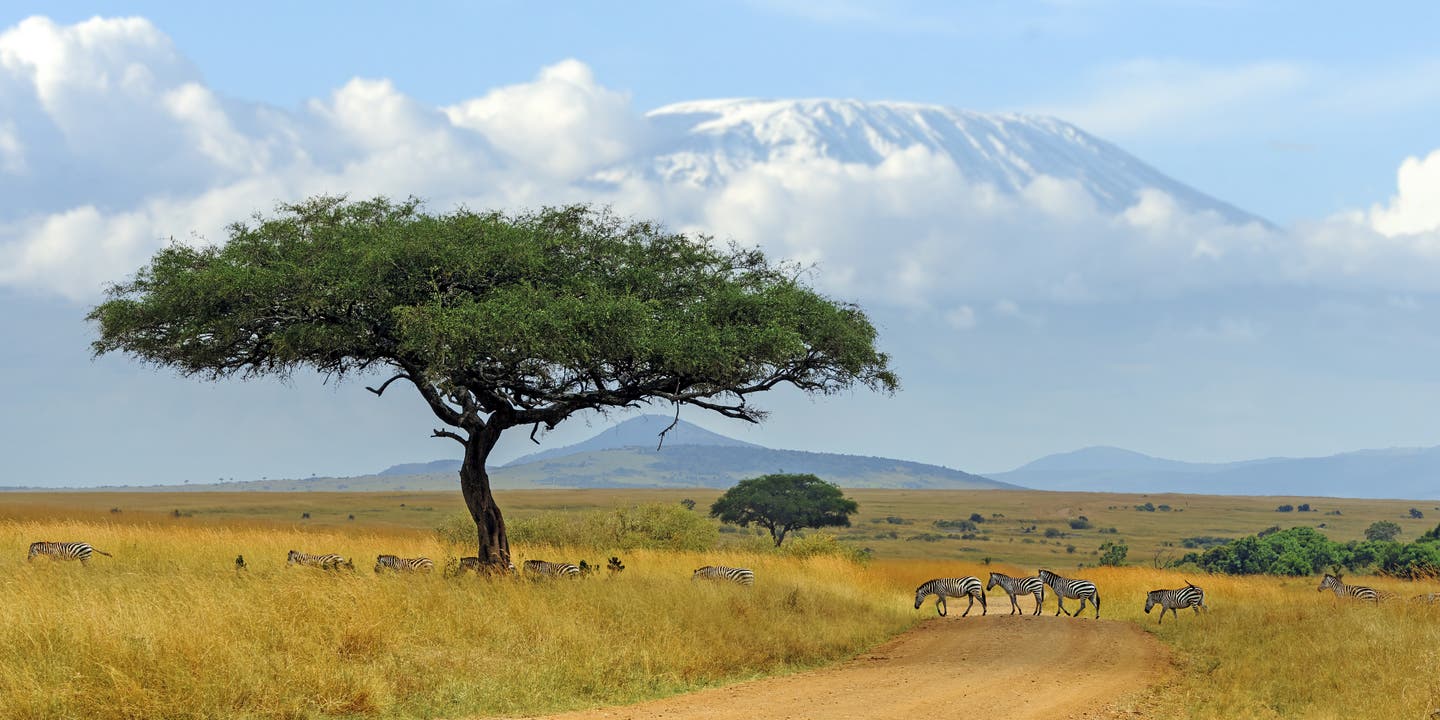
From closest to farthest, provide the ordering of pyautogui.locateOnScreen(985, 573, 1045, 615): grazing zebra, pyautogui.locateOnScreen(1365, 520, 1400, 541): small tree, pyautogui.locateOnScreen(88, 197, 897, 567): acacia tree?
pyautogui.locateOnScreen(88, 197, 897, 567): acacia tree
pyautogui.locateOnScreen(985, 573, 1045, 615): grazing zebra
pyautogui.locateOnScreen(1365, 520, 1400, 541): small tree

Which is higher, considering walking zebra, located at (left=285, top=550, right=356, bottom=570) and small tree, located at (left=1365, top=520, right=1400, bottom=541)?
walking zebra, located at (left=285, top=550, right=356, bottom=570)

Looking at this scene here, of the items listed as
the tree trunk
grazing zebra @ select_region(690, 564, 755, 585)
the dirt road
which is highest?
the tree trunk

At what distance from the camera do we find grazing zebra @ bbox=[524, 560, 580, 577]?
2527 cm

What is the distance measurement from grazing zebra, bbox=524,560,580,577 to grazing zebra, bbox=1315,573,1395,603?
62.3 ft

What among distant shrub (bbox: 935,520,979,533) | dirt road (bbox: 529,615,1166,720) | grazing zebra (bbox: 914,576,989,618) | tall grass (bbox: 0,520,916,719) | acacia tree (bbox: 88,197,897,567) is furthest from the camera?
distant shrub (bbox: 935,520,979,533)

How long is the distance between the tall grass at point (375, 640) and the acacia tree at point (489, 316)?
13.4 feet

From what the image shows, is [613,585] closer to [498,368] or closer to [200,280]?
[498,368]

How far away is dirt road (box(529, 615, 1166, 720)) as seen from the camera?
50.2 feet

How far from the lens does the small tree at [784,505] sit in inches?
3322

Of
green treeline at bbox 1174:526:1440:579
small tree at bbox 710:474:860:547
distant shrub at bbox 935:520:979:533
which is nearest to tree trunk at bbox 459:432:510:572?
green treeline at bbox 1174:526:1440:579

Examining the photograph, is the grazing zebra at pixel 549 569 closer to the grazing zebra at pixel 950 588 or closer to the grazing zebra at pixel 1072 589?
the grazing zebra at pixel 950 588

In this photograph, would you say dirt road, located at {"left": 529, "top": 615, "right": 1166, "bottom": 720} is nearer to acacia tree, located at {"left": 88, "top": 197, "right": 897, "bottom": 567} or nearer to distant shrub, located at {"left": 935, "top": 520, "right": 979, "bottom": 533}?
acacia tree, located at {"left": 88, "top": 197, "right": 897, "bottom": 567}

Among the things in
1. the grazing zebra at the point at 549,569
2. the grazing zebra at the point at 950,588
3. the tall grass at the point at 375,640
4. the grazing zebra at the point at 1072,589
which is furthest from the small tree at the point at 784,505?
the tall grass at the point at 375,640

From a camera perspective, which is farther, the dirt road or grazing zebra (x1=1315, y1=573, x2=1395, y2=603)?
grazing zebra (x1=1315, y1=573, x2=1395, y2=603)
